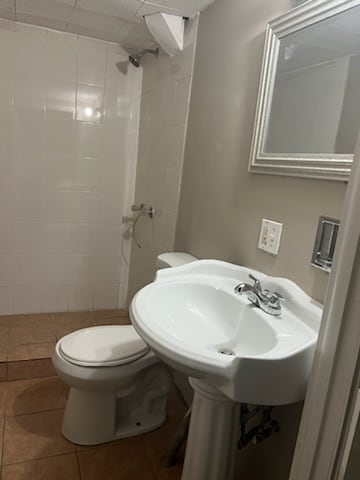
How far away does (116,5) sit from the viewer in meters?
1.68

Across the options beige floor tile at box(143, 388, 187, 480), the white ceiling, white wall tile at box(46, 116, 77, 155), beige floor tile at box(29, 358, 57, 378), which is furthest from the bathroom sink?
white wall tile at box(46, 116, 77, 155)

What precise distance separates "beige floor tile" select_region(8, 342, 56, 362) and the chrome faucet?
4.70 feet

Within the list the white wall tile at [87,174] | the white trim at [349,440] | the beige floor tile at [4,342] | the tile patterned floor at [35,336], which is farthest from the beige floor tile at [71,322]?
the white trim at [349,440]

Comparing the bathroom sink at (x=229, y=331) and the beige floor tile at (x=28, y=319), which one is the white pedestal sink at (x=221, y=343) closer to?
the bathroom sink at (x=229, y=331)

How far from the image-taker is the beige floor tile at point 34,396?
66.8 inches

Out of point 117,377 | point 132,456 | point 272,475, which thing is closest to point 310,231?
point 272,475

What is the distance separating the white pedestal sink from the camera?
78cm

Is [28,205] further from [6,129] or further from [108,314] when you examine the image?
[108,314]

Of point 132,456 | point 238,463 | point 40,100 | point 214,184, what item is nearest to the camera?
point 238,463

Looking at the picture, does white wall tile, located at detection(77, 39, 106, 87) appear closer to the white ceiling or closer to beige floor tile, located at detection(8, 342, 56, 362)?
the white ceiling

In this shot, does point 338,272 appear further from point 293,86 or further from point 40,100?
point 40,100

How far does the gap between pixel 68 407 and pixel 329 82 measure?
1.63 m

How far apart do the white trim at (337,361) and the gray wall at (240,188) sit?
0.45 m

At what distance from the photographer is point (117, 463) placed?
145cm
